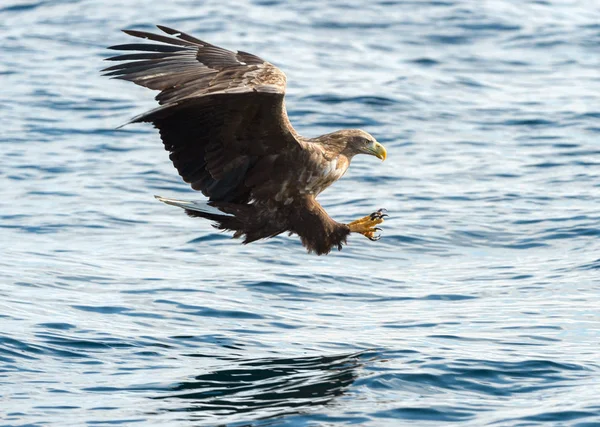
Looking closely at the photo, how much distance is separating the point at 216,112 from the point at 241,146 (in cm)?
41

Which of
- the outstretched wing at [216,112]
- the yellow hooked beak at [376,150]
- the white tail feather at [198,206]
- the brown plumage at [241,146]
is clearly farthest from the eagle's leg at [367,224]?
the white tail feather at [198,206]

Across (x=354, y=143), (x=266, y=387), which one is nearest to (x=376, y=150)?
(x=354, y=143)

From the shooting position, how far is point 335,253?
11477 millimetres

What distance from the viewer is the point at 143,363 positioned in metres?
8.29

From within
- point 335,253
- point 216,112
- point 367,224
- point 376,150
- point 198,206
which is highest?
point 216,112

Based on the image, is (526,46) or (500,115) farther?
(526,46)

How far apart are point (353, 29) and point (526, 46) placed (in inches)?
114

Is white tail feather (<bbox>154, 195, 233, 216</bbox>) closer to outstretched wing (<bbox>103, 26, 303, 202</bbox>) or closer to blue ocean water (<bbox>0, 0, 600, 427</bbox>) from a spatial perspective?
outstretched wing (<bbox>103, 26, 303, 202</bbox>)

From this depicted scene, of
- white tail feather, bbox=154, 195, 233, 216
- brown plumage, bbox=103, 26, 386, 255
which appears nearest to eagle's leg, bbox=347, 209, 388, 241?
brown plumage, bbox=103, 26, 386, 255

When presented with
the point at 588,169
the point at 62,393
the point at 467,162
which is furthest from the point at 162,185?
the point at 62,393

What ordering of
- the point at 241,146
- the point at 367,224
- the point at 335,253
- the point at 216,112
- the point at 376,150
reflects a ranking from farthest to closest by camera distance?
the point at 335,253, the point at 376,150, the point at 367,224, the point at 241,146, the point at 216,112

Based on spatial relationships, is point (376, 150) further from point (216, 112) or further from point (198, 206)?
point (216, 112)

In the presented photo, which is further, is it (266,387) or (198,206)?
(198,206)

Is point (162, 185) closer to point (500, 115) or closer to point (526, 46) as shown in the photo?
point (500, 115)
